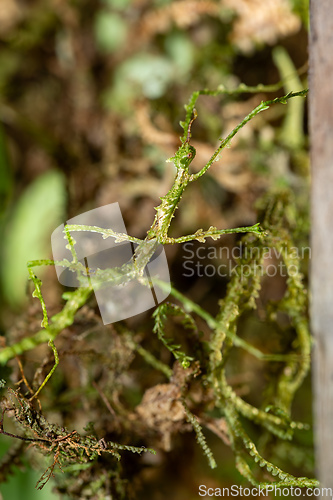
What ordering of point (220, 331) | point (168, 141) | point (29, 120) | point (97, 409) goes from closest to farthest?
point (220, 331)
point (97, 409)
point (168, 141)
point (29, 120)

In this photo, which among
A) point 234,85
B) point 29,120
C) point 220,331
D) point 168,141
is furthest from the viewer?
point 29,120

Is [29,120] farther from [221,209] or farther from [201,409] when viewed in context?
[201,409]

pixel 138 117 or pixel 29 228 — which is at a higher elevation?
pixel 138 117

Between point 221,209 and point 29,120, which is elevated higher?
point 29,120

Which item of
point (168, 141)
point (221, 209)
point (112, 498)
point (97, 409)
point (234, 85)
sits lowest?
point (112, 498)

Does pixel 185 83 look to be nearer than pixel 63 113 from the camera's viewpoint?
Yes

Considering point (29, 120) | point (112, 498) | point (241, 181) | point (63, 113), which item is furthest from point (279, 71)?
point (112, 498)
